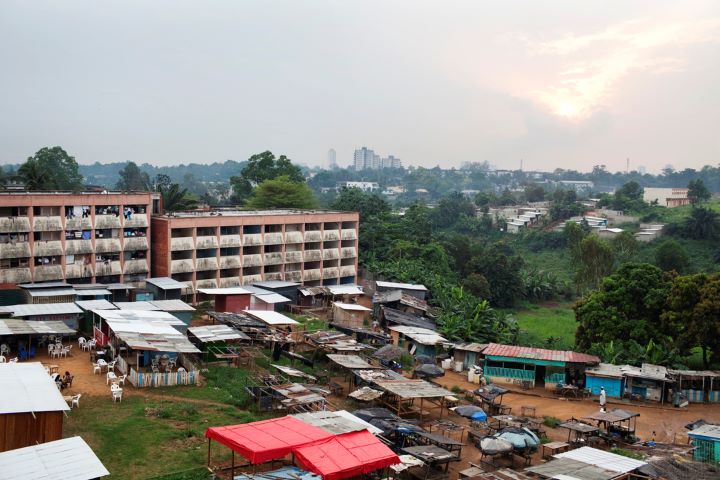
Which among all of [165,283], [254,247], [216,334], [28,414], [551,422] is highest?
[254,247]

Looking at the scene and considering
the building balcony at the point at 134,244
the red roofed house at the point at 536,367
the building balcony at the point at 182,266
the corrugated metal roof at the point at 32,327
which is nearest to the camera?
the corrugated metal roof at the point at 32,327

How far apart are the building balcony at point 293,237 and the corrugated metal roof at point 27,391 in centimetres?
3060

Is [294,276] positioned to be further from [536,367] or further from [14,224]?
[536,367]

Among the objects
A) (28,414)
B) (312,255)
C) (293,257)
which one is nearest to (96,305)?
(28,414)

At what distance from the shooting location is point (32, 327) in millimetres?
26750

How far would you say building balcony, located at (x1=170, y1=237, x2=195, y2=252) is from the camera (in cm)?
4334

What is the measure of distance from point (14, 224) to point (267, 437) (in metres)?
28.4

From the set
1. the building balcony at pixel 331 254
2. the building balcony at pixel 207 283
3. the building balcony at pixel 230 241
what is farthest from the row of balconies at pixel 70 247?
the building balcony at pixel 331 254

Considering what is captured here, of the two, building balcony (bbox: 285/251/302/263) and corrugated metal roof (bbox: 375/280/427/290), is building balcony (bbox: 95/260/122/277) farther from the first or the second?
corrugated metal roof (bbox: 375/280/427/290)

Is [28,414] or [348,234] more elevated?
[348,234]

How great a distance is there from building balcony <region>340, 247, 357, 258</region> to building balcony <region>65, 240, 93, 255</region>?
775 inches

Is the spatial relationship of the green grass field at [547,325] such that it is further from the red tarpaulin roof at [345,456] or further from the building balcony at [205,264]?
the red tarpaulin roof at [345,456]

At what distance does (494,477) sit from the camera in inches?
666

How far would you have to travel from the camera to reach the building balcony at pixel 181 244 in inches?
1706
